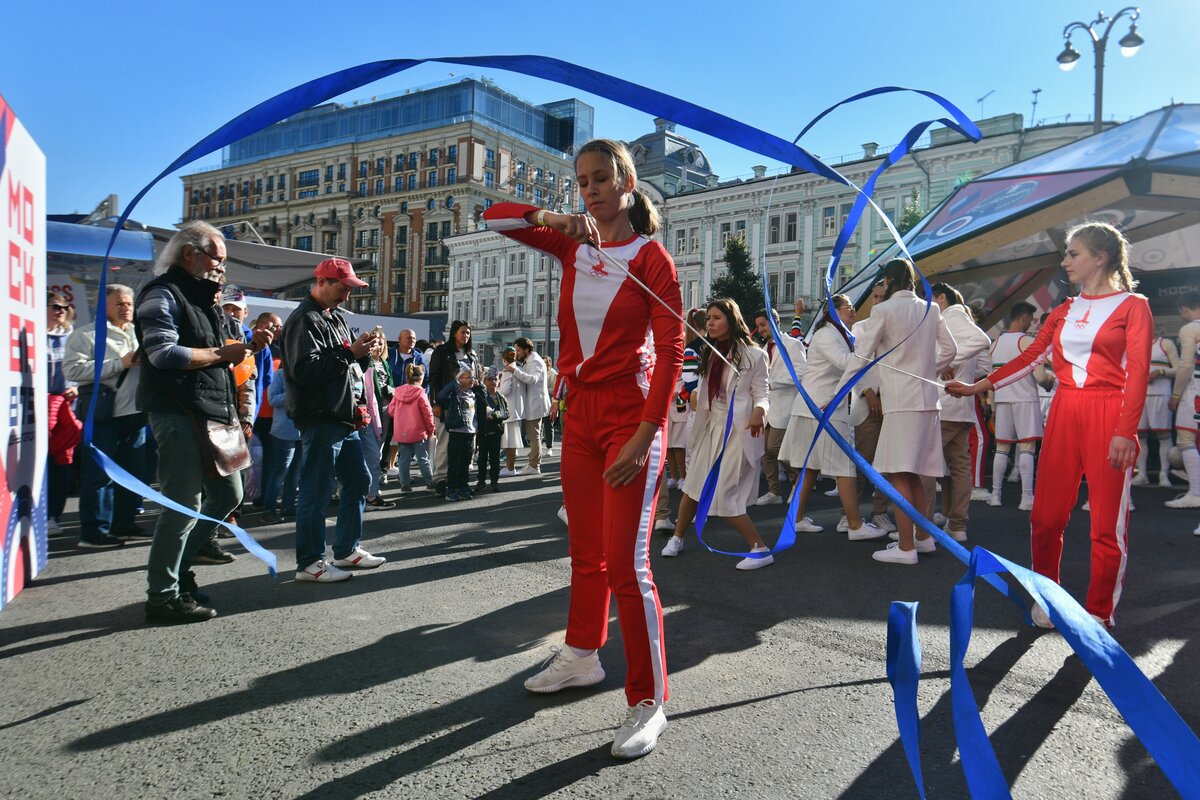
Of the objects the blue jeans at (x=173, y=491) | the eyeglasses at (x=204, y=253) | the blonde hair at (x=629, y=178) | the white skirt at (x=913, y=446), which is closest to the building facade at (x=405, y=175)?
the white skirt at (x=913, y=446)

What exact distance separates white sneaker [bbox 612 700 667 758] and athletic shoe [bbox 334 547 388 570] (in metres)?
3.02

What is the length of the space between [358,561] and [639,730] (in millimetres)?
3186

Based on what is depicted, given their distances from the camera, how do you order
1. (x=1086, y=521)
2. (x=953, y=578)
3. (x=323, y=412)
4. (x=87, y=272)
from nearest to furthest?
(x=323, y=412)
(x=953, y=578)
(x=1086, y=521)
(x=87, y=272)

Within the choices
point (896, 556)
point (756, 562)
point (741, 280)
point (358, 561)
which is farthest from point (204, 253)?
point (741, 280)

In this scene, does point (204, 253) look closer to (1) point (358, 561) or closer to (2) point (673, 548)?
(1) point (358, 561)

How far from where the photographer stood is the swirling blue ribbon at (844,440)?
158 cm

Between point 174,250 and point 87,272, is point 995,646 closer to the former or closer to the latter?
point 174,250

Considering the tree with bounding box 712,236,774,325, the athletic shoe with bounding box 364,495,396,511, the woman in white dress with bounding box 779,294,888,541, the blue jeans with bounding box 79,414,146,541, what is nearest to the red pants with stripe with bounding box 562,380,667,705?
the woman in white dress with bounding box 779,294,888,541

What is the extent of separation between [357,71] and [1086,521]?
291 inches

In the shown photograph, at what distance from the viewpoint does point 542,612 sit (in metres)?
4.35

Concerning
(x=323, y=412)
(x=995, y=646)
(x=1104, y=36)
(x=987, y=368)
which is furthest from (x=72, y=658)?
(x=1104, y=36)

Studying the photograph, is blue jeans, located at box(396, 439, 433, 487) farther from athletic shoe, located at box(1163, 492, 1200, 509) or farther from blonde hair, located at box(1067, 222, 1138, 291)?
athletic shoe, located at box(1163, 492, 1200, 509)

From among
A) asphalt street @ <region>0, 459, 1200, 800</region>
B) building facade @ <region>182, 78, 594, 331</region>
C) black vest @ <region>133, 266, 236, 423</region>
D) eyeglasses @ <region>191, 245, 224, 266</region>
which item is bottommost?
asphalt street @ <region>0, 459, 1200, 800</region>

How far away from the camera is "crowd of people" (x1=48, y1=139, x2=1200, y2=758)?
2803mm
